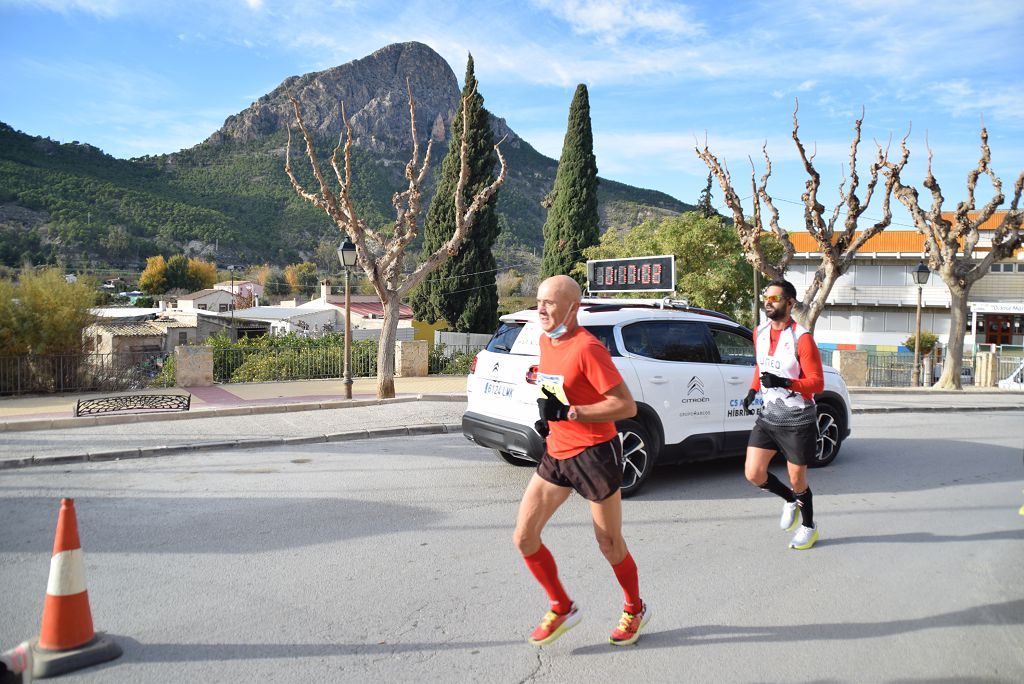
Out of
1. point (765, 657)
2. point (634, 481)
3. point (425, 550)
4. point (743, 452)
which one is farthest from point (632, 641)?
point (743, 452)

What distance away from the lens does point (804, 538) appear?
18.3 feet

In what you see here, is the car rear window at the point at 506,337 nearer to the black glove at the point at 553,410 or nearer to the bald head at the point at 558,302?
the bald head at the point at 558,302

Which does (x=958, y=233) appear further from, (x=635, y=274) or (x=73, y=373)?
(x=73, y=373)

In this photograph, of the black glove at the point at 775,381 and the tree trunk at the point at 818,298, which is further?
the tree trunk at the point at 818,298

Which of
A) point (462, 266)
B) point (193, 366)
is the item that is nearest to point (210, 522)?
point (193, 366)

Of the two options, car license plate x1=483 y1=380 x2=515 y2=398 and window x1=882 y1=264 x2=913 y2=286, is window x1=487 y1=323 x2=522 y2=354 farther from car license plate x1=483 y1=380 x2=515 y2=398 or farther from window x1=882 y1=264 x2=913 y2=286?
window x1=882 y1=264 x2=913 y2=286

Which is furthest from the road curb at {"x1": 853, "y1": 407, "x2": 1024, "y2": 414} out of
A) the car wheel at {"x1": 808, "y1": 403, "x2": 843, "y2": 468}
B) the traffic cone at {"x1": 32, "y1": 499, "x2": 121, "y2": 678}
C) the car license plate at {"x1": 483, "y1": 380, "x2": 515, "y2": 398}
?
the traffic cone at {"x1": 32, "y1": 499, "x2": 121, "y2": 678}

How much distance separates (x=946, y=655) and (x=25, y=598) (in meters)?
5.24

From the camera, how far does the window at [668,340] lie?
7.23 m

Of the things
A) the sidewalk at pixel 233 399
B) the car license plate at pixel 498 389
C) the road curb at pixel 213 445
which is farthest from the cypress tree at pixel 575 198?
the car license plate at pixel 498 389

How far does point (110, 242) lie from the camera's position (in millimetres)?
73625

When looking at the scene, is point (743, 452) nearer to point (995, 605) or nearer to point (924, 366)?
point (995, 605)

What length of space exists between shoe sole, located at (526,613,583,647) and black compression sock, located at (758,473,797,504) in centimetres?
247

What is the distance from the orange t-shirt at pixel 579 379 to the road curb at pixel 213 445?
23.8 feet
